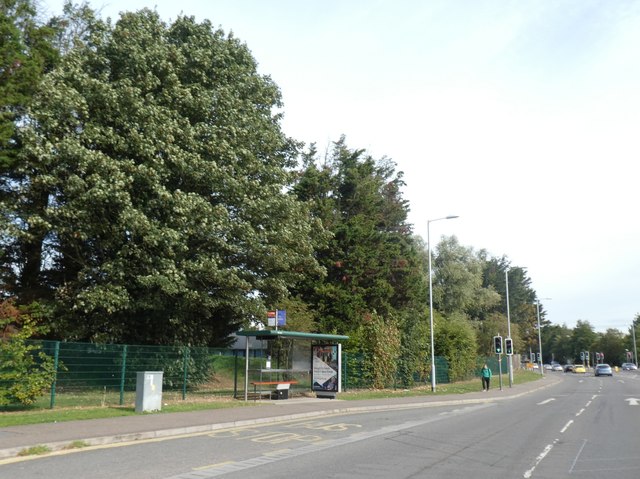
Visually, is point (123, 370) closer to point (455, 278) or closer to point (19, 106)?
point (19, 106)

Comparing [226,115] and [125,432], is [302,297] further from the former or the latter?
[125,432]

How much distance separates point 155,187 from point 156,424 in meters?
9.40

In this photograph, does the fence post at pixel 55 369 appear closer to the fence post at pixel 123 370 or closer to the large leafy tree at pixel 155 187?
the fence post at pixel 123 370

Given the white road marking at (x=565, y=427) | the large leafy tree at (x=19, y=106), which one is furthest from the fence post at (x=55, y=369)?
the white road marking at (x=565, y=427)

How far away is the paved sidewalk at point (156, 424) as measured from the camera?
10328mm

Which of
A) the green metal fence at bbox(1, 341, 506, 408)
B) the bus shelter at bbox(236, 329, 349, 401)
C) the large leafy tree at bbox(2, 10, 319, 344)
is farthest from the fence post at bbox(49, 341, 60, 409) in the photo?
the bus shelter at bbox(236, 329, 349, 401)

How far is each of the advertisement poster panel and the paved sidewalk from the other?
2005 mm

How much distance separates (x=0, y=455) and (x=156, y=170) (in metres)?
13.0

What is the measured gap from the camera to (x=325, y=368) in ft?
78.2

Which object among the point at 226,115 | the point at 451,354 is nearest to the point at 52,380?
the point at 226,115

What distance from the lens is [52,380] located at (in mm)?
15312

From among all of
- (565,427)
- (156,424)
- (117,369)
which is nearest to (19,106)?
(117,369)

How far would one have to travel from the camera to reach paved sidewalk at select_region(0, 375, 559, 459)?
10.3 m

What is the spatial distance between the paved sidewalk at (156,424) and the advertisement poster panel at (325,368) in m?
2.01
